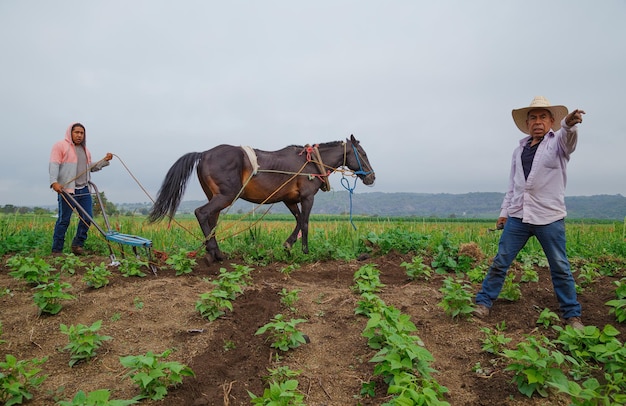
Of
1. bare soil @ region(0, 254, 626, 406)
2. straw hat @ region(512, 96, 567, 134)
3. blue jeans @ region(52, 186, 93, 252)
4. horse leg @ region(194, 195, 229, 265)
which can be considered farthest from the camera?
blue jeans @ region(52, 186, 93, 252)

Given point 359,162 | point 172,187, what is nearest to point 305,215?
point 359,162

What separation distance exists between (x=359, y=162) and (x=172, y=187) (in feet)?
11.2

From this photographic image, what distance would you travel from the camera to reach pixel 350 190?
8.20 m

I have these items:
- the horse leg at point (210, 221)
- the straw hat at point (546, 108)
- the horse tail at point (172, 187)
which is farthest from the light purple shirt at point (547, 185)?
the horse tail at point (172, 187)

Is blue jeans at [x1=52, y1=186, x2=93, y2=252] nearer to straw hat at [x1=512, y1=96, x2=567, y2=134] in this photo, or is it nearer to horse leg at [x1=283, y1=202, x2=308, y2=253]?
horse leg at [x1=283, y1=202, x2=308, y2=253]

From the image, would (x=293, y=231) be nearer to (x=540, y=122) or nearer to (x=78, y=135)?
(x=78, y=135)

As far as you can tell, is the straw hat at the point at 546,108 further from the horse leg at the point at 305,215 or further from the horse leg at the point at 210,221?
the horse leg at the point at 210,221

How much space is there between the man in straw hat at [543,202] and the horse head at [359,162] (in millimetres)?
4105

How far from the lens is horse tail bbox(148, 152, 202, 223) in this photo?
270 inches

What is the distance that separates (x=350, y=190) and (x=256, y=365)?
5.37 m

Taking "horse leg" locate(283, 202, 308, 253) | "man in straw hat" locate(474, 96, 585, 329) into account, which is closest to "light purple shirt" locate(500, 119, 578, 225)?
"man in straw hat" locate(474, 96, 585, 329)

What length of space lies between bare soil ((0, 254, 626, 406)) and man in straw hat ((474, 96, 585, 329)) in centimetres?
36

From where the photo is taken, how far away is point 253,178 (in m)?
6.97

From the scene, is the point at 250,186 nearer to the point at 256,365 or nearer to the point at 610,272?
the point at 256,365
